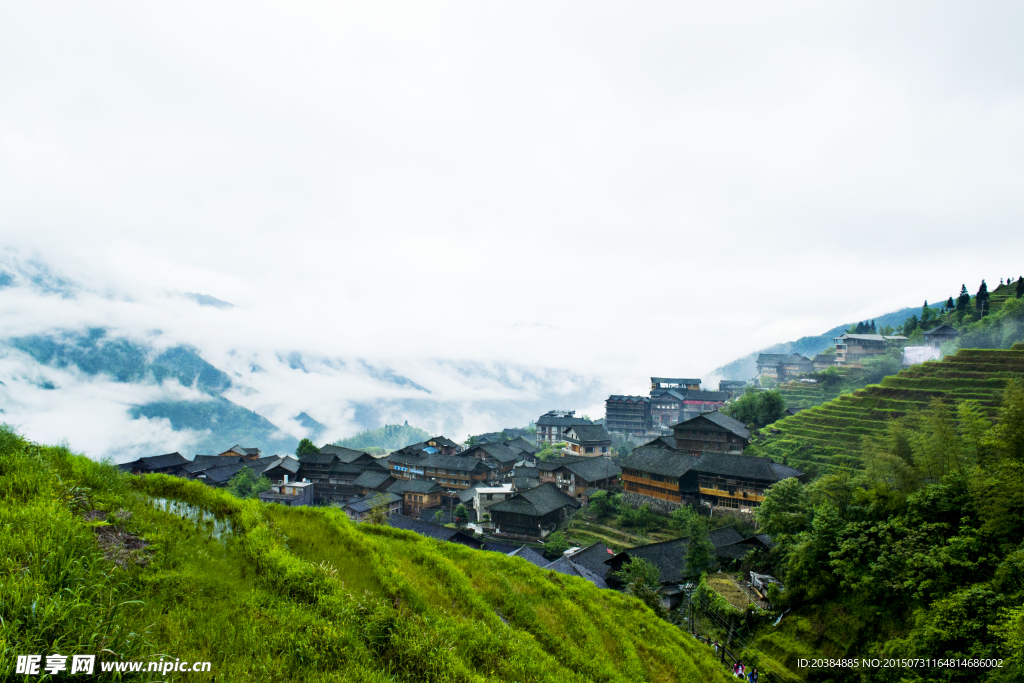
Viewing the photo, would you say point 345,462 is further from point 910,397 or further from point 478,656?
point 910,397

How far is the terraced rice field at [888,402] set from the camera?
3042 cm

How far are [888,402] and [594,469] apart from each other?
86.7 feet

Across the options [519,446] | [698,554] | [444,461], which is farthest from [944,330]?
[444,461]

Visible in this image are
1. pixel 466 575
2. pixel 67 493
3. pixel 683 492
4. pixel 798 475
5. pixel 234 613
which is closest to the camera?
pixel 234 613

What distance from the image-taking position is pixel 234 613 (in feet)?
18.1

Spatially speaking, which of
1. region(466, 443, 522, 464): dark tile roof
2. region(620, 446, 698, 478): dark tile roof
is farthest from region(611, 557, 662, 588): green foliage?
region(466, 443, 522, 464): dark tile roof

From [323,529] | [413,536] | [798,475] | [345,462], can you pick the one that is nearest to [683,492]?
[798,475]

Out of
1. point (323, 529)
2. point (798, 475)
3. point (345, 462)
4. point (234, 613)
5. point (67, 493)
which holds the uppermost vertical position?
point (67, 493)

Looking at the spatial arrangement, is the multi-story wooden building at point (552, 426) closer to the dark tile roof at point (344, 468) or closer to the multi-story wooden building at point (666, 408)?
the multi-story wooden building at point (666, 408)

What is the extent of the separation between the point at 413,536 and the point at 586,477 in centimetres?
3580

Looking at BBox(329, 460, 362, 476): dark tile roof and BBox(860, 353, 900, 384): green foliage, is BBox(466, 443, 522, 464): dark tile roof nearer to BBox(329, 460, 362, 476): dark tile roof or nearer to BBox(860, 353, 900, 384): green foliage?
BBox(329, 460, 362, 476): dark tile roof

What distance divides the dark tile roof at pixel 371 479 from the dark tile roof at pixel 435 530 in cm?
1214

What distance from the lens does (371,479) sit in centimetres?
5053

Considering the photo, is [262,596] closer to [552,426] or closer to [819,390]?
[819,390]
